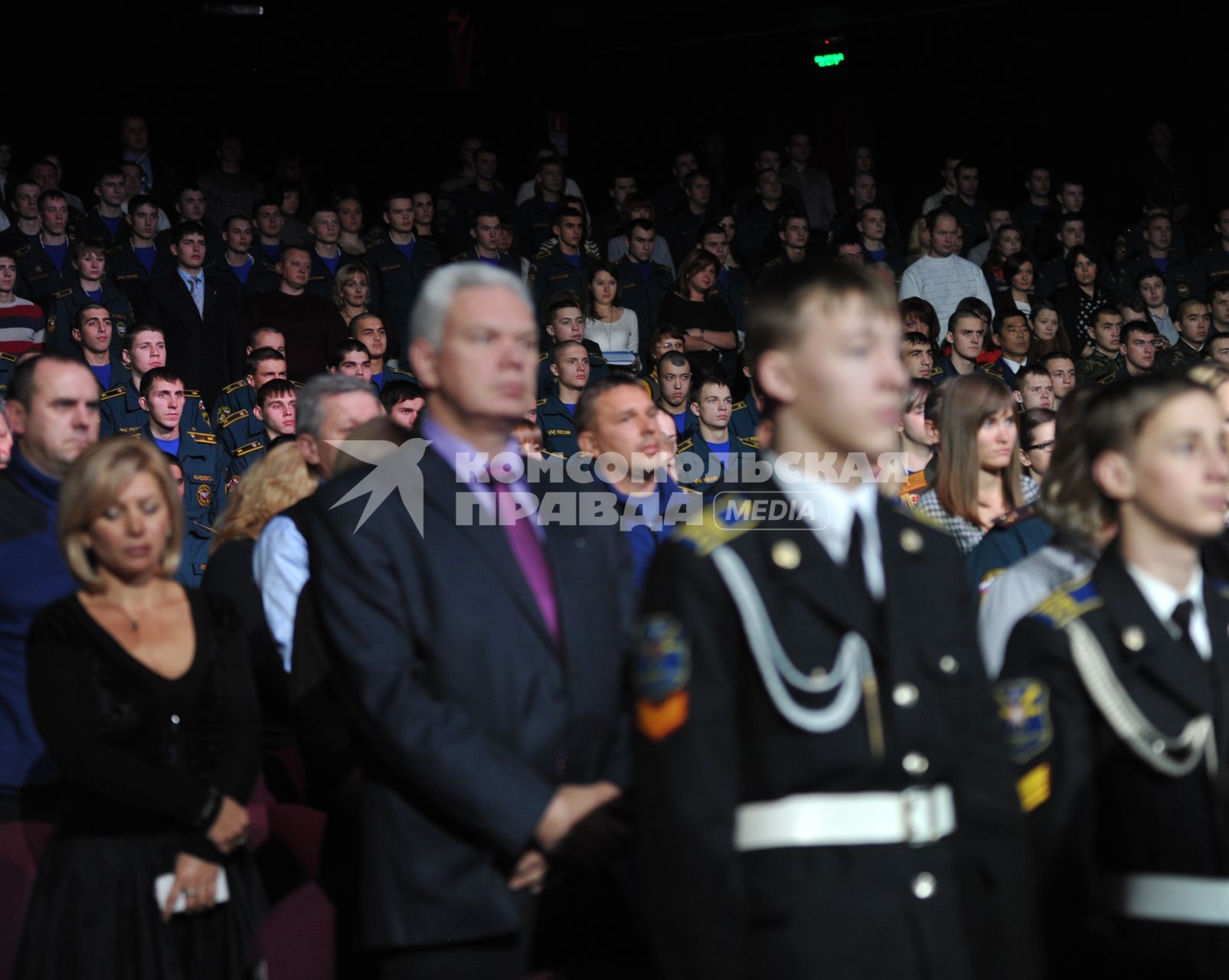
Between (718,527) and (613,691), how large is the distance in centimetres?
51

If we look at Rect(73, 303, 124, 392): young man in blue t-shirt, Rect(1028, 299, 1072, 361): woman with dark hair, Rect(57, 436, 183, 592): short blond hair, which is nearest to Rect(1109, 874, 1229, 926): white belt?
Rect(57, 436, 183, 592): short blond hair

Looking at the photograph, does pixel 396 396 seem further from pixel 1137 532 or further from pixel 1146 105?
pixel 1146 105

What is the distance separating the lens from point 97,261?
8.56 m

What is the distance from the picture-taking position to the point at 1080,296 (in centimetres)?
1020

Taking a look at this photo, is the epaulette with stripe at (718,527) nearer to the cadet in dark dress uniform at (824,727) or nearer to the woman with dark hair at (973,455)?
the cadet in dark dress uniform at (824,727)

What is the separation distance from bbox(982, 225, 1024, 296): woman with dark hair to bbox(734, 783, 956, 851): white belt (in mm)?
9259

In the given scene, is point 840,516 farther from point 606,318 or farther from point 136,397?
point 606,318

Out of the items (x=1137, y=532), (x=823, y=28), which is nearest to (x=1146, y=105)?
(x=823, y=28)

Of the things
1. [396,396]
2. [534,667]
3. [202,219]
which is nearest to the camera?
[534,667]

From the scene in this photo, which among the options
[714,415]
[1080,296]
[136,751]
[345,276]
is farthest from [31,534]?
[1080,296]

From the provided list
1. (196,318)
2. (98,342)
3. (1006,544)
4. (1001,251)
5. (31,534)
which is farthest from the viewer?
(1001,251)

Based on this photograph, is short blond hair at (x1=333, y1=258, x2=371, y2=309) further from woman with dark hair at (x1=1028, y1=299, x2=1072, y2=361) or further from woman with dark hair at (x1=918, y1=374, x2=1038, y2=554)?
woman with dark hair at (x1=918, y1=374, x2=1038, y2=554)

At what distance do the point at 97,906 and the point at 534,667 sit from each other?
1154 millimetres

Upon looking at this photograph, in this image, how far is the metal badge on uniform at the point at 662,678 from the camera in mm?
1917
